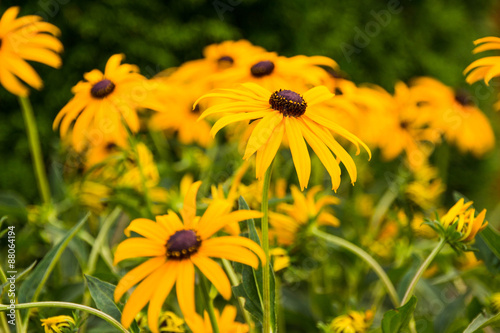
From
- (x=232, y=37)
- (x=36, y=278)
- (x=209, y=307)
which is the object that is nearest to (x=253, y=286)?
(x=209, y=307)

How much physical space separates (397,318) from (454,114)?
2.29 ft

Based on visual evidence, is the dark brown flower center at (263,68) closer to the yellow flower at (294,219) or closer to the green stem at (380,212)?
the yellow flower at (294,219)

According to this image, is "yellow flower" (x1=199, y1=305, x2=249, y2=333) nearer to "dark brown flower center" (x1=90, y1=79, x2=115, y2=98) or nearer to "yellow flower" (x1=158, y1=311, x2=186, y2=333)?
"yellow flower" (x1=158, y1=311, x2=186, y2=333)

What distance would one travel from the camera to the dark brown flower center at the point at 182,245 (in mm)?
463

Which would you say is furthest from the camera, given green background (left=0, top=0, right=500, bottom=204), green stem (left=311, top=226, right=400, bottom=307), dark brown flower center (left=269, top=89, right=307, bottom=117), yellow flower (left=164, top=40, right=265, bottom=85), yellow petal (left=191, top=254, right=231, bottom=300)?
green background (left=0, top=0, right=500, bottom=204)

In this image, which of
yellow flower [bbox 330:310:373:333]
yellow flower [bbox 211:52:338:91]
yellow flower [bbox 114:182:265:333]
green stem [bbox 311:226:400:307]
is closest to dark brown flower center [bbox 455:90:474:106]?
yellow flower [bbox 211:52:338:91]

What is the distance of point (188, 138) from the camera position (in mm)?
1137

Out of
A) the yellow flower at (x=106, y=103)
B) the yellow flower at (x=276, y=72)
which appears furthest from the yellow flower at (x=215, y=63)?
the yellow flower at (x=106, y=103)

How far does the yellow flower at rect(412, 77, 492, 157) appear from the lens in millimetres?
1086

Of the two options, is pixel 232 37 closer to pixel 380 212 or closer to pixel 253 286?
pixel 380 212

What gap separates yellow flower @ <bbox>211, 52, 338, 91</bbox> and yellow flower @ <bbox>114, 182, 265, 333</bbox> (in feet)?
1.05

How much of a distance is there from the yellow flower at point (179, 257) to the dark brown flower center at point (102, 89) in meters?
0.26

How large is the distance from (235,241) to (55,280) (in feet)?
1.63

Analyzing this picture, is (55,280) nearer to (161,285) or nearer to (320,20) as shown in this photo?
(161,285)
